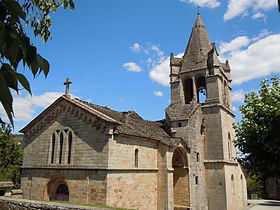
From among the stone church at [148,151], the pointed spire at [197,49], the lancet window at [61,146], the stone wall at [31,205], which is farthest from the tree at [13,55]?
the pointed spire at [197,49]

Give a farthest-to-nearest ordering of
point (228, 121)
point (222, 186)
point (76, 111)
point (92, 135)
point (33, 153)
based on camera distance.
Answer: point (228, 121)
point (222, 186)
point (33, 153)
point (76, 111)
point (92, 135)

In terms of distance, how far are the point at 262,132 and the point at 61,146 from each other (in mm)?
13314

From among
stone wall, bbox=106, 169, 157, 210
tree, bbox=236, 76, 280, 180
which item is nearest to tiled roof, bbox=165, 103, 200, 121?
stone wall, bbox=106, 169, 157, 210

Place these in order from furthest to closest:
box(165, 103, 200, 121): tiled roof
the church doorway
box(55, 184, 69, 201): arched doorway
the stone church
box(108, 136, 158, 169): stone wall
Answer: box(165, 103, 200, 121): tiled roof, the church doorway, box(55, 184, 69, 201): arched doorway, the stone church, box(108, 136, 158, 169): stone wall

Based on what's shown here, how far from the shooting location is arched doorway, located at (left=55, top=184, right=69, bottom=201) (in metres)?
16.3

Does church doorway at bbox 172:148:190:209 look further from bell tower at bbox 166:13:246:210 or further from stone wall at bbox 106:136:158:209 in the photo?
stone wall at bbox 106:136:158:209

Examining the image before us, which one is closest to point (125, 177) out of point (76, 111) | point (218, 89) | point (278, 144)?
point (76, 111)

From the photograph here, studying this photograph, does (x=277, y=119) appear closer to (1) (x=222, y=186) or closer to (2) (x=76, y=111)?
(2) (x=76, y=111)

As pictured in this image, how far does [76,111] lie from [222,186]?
15816 mm

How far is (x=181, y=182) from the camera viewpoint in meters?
21.6

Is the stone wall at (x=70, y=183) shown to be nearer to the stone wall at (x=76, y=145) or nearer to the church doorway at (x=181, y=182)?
the stone wall at (x=76, y=145)

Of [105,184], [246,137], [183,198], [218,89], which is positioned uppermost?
[218,89]

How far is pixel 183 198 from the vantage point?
69.8 ft

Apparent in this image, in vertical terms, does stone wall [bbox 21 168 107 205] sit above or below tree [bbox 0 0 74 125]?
below
